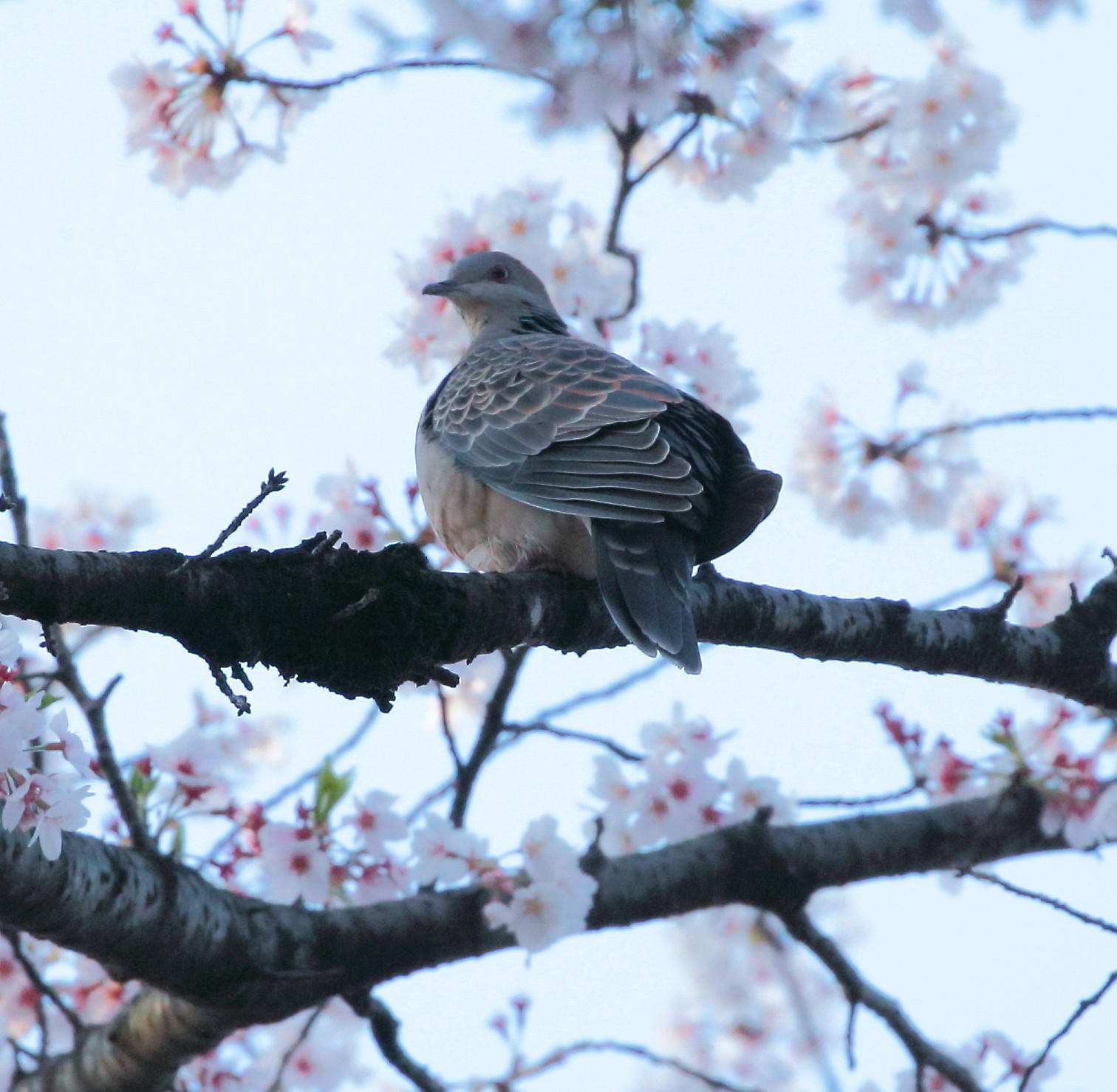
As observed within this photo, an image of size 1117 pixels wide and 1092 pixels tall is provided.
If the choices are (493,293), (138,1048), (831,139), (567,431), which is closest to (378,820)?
(138,1048)

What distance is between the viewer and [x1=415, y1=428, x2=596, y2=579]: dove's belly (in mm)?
3156

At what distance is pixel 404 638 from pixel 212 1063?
89.6 inches

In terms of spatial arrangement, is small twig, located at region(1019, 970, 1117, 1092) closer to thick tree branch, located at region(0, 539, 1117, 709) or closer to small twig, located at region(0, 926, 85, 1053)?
thick tree branch, located at region(0, 539, 1117, 709)

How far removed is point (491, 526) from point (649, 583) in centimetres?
64

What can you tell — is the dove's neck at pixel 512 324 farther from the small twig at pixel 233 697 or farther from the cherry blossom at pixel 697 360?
the small twig at pixel 233 697

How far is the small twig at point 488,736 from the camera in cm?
358

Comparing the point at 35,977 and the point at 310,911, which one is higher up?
the point at 310,911

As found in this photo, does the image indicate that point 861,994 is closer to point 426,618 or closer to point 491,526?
point 491,526

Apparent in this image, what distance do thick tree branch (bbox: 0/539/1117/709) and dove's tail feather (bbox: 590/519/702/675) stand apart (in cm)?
10

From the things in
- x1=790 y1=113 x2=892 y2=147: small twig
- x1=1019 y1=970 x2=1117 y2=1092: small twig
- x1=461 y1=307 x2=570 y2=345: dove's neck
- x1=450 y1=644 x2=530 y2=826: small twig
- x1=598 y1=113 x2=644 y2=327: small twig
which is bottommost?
x1=1019 y1=970 x2=1117 y2=1092: small twig

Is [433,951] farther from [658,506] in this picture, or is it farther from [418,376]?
[418,376]

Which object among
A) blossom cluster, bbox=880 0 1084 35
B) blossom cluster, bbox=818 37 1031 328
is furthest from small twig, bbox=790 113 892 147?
blossom cluster, bbox=880 0 1084 35

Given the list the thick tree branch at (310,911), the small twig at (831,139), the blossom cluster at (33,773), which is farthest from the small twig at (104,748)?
the small twig at (831,139)

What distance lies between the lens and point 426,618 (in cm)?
241
